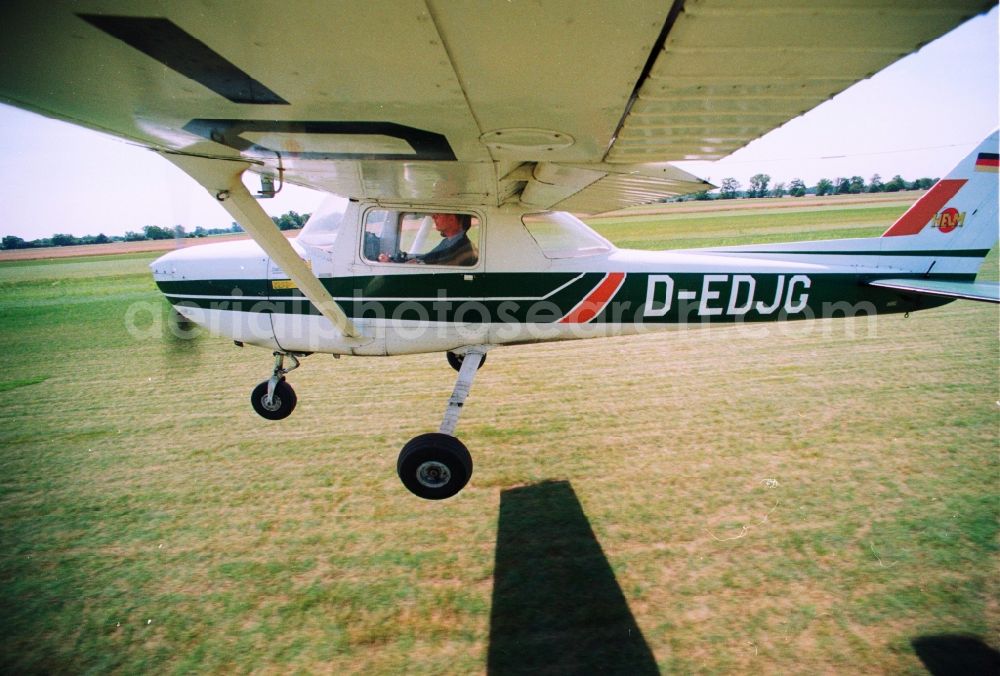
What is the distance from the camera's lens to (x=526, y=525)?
2.89m

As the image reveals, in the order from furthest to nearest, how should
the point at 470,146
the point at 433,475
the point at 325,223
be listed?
the point at 325,223 < the point at 433,475 < the point at 470,146

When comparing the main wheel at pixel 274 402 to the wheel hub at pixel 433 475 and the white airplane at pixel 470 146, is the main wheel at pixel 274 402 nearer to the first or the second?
the white airplane at pixel 470 146

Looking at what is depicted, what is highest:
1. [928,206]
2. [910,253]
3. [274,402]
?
[928,206]

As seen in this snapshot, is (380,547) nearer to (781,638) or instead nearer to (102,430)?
(781,638)

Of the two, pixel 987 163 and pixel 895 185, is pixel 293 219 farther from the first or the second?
Answer: pixel 895 185

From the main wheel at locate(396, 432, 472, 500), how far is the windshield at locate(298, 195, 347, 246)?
1812 mm

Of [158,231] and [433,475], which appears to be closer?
[433,475]

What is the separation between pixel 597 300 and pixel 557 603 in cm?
224

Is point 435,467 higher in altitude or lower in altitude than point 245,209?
lower

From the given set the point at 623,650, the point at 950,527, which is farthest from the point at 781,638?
the point at 950,527

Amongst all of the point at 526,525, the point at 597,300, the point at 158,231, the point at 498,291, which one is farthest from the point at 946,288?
the point at 158,231

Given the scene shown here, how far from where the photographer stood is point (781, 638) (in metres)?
2.10

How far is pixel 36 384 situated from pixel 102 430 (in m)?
2.47

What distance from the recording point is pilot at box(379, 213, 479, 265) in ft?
11.7
